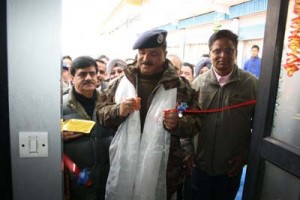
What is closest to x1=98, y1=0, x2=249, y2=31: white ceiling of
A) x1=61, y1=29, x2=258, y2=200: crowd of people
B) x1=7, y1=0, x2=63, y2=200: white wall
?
x1=61, y1=29, x2=258, y2=200: crowd of people

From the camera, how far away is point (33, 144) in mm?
1366

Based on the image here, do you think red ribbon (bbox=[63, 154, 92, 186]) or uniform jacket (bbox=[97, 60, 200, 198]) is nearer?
uniform jacket (bbox=[97, 60, 200, 198])

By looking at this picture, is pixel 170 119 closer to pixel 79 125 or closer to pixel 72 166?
pixel 79 125

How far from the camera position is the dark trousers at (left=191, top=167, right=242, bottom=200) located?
7.91 feet

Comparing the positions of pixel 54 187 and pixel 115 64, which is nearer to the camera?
pixel 54 187

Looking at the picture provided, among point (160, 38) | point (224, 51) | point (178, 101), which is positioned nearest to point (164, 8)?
point (224, 51)

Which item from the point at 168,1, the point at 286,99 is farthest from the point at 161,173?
the point at 168,1

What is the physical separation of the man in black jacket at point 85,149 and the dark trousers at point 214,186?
87 centimetres

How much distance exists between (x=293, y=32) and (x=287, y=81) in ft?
0.93

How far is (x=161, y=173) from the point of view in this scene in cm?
191

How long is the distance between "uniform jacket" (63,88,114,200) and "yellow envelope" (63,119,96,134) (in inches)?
2.8

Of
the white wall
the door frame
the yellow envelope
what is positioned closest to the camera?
the white wall

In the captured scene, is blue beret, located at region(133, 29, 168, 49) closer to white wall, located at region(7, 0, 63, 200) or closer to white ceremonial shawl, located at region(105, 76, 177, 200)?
white ceremonial shawl, located at region(105, 76, 177, 200)

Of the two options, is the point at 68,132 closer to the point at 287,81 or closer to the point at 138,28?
the point at 287,81
